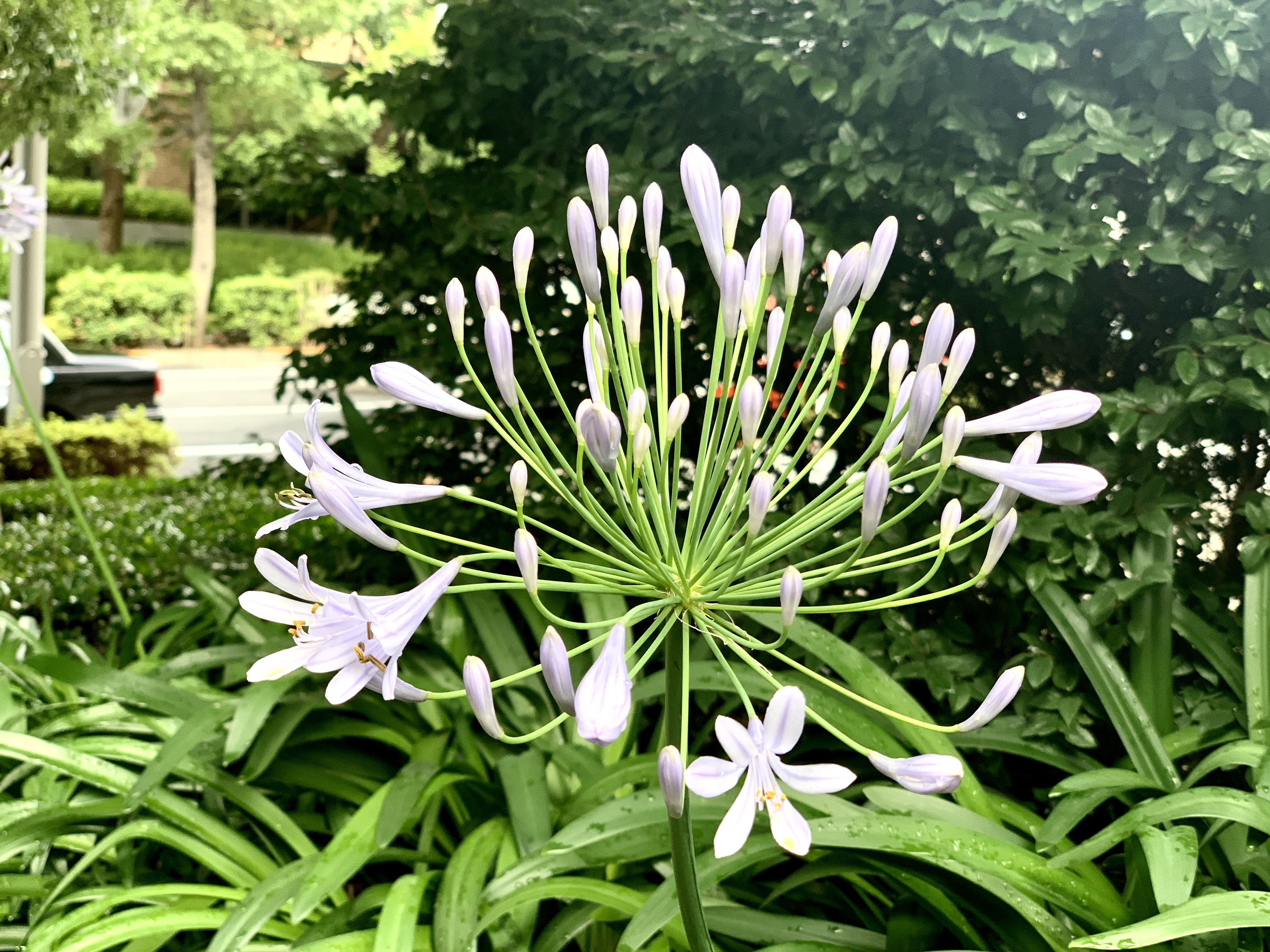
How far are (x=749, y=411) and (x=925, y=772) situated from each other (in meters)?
0.32

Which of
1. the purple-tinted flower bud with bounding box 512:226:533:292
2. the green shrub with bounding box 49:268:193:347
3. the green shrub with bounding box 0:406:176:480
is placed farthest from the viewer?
the green shrub with bounding box 49:268:193:347

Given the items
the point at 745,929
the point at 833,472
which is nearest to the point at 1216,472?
the point at 833,472

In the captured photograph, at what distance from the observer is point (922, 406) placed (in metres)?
0.81

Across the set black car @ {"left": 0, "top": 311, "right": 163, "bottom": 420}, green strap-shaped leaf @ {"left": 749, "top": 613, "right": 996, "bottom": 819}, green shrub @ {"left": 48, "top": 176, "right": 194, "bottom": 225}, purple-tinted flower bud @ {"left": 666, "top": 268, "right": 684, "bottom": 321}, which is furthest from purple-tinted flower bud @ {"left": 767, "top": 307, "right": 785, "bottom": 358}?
green shrub @ {"left": 48, "top": 176, "right": 194, "bottom": 225}

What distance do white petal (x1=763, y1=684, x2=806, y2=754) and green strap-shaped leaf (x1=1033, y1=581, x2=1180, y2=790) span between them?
128 cm

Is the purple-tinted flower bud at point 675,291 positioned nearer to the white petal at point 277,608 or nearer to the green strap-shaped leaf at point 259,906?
the white petal at point 277,608

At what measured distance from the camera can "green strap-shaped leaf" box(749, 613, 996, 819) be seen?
175cm

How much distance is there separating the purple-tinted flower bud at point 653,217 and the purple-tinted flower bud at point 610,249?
34 millimetres

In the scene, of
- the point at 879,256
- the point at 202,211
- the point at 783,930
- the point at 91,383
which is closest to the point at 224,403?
the point at 91,383

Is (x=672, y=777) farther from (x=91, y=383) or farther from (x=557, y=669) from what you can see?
(x=91, y=383)

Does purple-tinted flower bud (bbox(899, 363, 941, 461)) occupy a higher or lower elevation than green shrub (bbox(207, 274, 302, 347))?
higher

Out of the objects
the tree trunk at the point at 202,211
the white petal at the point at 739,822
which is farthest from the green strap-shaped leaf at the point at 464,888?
the tree trunk at the point at 202,211

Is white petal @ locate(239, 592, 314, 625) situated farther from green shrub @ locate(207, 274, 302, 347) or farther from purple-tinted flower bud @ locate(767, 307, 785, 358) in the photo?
green shrub @ locate(207, 274, 302, 347)

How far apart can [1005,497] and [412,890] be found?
4.08 feet
